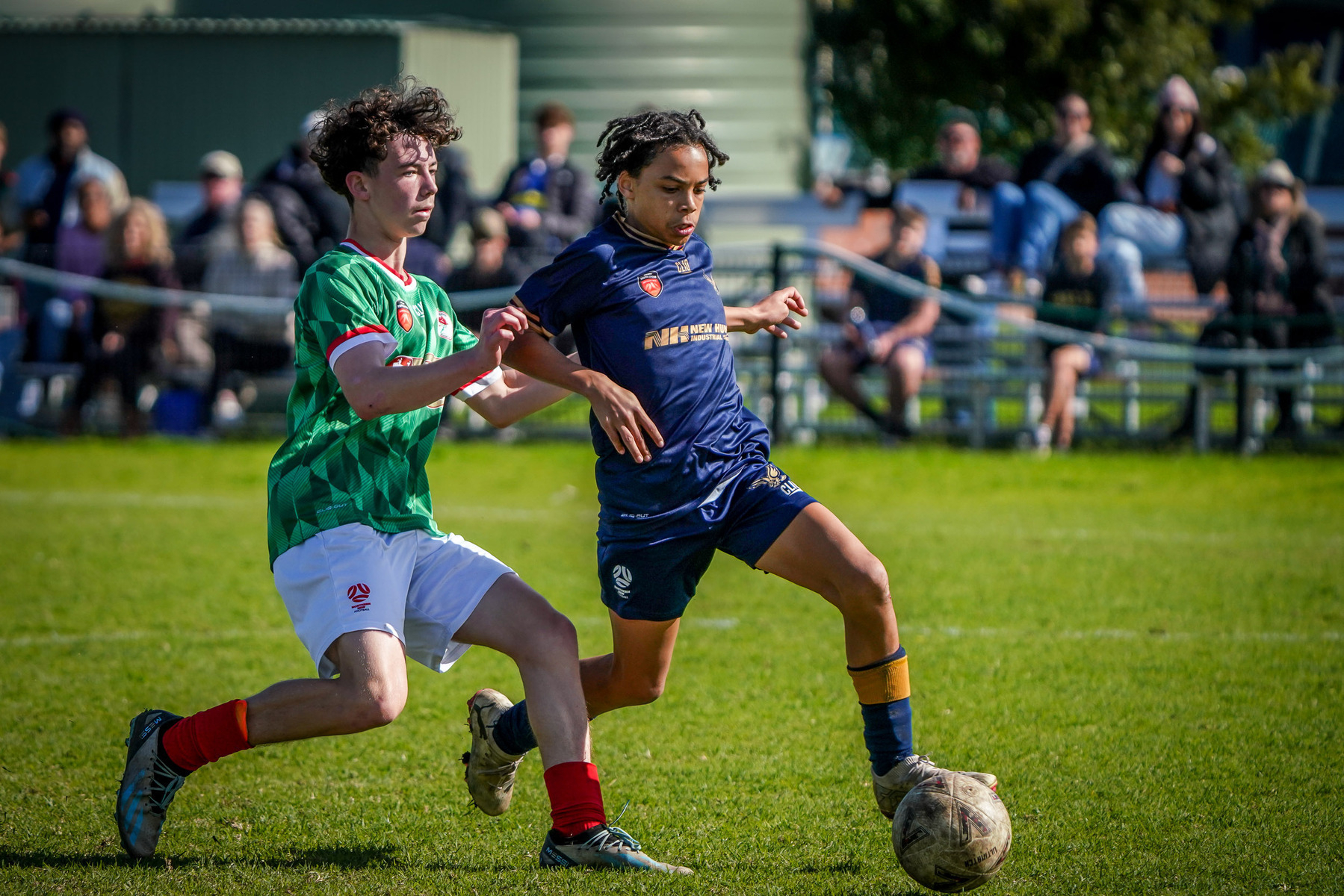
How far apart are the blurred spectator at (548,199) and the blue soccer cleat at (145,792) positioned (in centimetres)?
931

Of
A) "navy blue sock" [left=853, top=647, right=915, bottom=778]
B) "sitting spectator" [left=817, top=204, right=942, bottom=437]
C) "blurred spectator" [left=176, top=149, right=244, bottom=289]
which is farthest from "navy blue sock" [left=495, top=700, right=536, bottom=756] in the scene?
"blurred spectator" [left=176, top=149, right=244, bottom=289]

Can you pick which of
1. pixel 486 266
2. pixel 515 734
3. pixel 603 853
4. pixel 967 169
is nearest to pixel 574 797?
pixel 603 853

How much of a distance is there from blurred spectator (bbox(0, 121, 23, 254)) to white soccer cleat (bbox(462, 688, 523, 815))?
1164 cm

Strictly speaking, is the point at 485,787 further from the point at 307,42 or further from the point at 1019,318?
the point at 307,42

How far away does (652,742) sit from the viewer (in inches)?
203

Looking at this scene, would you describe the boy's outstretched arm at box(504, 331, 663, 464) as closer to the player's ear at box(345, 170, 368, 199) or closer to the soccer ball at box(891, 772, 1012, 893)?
the player's ear at box(345, 170, 368, 199)

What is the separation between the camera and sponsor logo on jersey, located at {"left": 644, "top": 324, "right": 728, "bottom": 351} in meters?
4.20

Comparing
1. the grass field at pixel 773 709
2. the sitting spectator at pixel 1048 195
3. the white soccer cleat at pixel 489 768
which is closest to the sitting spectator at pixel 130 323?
the grass field at pixel 773 709

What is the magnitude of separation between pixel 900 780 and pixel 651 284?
58.9 inches

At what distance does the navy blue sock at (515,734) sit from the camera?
14.0 ft

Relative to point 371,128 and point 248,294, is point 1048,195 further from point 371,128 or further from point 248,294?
point 371,128

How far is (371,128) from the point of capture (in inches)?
158

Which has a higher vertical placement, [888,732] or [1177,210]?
[1177,210]

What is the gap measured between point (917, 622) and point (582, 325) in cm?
319
